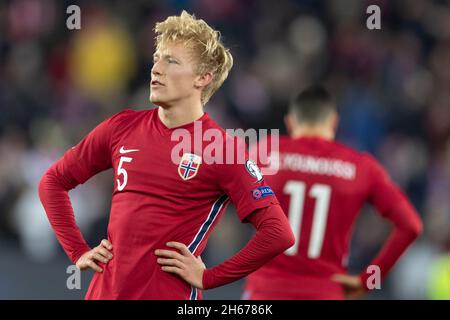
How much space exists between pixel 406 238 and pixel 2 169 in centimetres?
662

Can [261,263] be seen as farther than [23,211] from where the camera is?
No

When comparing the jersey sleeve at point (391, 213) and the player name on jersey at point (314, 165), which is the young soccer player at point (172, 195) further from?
the jersey sleeve at point (391, 213)

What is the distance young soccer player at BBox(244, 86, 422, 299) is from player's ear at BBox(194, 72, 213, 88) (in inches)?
58.6

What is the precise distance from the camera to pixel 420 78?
1240 centimetres

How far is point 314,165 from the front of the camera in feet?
19.2

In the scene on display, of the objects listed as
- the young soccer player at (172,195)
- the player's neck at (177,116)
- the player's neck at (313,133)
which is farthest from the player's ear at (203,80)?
the player's neck at (313,133)

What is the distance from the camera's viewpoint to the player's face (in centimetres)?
429

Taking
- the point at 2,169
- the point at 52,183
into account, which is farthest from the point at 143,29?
the point at 52,183

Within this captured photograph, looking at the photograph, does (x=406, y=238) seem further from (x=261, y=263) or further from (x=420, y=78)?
(x=420, y=78)

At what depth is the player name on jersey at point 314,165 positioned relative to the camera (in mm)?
5848

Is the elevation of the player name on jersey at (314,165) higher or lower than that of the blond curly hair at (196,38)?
lower

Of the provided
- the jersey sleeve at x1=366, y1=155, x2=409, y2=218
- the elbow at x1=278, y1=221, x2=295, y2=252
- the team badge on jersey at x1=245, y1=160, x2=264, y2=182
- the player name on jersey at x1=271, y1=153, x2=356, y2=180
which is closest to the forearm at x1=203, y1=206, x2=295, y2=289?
the elbow at x1=278, y1=221, x2=295, y2=252

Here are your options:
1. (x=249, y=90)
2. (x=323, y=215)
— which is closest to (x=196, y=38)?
(x=323, y=215)

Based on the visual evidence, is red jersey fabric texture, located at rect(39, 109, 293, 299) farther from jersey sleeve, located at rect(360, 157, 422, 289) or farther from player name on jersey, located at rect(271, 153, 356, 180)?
jersey sleeve, located at rect(360, 157, 422, 289)
